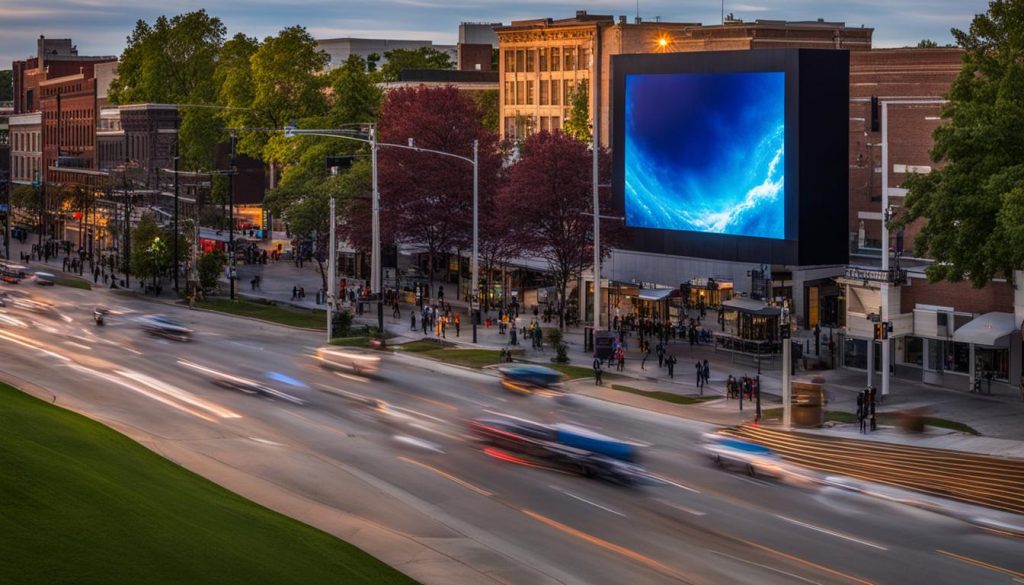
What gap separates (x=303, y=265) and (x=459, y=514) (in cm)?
9808

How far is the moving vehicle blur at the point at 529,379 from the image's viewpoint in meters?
63.6

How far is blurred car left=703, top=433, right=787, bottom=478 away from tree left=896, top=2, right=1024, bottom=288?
15.3m

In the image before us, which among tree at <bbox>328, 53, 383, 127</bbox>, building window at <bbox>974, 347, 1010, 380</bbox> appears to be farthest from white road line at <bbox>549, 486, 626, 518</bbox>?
tree at <bbox>328, 53, 383, 127</bbox>

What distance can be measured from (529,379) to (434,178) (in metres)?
39.8

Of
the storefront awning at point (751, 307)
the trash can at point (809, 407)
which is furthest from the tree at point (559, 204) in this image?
the trash can at point (809, 407)

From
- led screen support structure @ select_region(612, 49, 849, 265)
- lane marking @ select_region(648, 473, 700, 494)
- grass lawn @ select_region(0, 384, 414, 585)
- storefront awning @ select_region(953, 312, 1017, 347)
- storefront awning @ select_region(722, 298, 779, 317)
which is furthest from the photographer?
led screen support structure @ select_region(612, 49, 849, 265)

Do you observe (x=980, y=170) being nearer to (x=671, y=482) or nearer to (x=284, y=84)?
(x=671, y=482)

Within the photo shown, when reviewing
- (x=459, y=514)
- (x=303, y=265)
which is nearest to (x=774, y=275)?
(x=459, y=514)

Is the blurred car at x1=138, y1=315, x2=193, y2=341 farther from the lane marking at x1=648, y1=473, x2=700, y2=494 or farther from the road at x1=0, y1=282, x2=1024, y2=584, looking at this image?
the lane marking at x1=648, y1=473, x2=700, y2=494

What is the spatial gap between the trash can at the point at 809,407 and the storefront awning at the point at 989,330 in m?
10.9

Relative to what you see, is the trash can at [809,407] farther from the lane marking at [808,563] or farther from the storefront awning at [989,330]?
the lane marking at [808,563]

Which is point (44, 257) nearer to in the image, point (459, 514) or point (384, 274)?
point (384, 274)

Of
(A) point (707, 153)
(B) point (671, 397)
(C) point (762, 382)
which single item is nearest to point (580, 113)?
(A) point (707, 153)

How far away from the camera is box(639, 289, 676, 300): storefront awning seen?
84.1m
